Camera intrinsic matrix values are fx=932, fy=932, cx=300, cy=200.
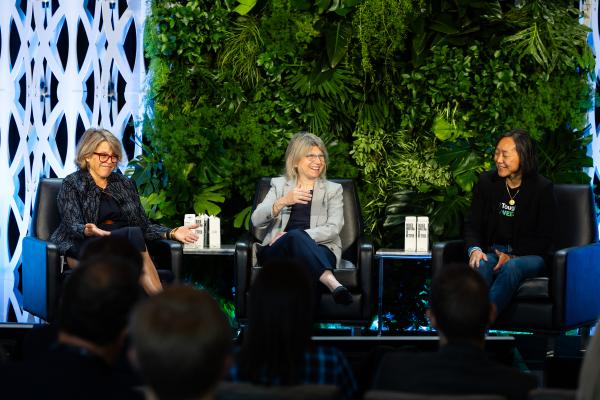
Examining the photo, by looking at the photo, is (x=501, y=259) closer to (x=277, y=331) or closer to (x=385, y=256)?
(x=385, y=256)

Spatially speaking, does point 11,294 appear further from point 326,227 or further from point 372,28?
point 372,28

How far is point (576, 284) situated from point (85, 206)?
284 cm

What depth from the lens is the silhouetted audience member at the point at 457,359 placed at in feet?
7.44

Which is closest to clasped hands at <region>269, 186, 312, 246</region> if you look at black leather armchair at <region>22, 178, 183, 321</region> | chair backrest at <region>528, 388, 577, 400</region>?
black leather armchair at <region>22, 178, 183, 321</region>

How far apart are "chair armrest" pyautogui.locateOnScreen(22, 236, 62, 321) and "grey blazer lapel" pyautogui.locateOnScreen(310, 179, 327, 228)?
1543 millimetres

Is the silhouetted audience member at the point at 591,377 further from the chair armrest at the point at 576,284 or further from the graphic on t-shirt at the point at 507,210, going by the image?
the graphic on t-shirt at the point at 507,210

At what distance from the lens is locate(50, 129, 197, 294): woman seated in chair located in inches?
212

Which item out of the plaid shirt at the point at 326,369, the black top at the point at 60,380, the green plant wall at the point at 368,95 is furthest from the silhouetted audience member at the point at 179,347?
the green plant wall at the point at 368,95

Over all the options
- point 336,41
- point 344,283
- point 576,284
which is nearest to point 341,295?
point 344,283

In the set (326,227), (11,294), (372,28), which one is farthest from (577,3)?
(11,294)

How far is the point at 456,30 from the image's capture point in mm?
6375

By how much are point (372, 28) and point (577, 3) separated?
4.70 feet

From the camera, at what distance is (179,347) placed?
1806mm

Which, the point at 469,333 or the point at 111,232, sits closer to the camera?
the point at 469,333
